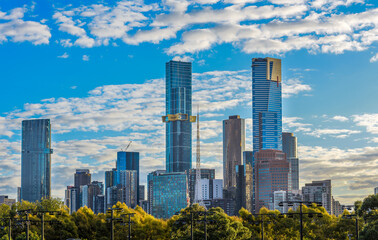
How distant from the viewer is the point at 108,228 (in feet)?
348

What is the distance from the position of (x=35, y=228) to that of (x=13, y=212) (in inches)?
853

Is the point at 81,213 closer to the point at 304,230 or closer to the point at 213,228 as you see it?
the point at 213,228

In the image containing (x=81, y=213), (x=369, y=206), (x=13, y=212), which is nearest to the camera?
(x=369, y=206)

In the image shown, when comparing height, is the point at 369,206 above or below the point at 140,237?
above

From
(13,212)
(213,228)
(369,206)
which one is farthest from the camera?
(13,212)

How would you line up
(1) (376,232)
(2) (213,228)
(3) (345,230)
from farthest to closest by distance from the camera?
(3) (345,230) → (2) (213,228) → (1) (376,232)

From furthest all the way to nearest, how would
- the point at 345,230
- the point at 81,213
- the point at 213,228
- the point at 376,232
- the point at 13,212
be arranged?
the point at 13,212, the point at 81,213, the point at 345,230, the point at 213,228, the point at 376,232

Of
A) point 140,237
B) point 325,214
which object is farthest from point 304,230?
point 140,237

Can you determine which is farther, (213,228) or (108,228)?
(108,228)

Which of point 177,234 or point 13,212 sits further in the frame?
point 13,212

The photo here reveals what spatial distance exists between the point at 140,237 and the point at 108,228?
7.55m

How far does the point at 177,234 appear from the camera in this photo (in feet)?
289

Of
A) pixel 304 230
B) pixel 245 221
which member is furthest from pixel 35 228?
pixel 304 230

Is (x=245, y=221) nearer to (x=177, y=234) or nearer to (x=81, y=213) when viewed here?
(x=177, y=234)
